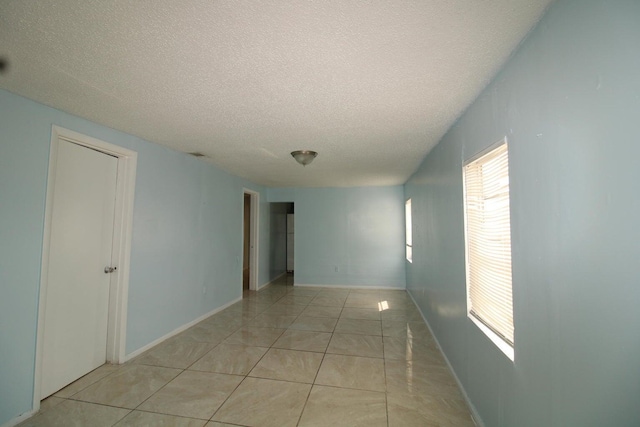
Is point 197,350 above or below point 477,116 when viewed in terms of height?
below

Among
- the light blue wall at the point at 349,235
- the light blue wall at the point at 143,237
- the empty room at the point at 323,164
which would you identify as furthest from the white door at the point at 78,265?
the light blue wall at the point at 349,235

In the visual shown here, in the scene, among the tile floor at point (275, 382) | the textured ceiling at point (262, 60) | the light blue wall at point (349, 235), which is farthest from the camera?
the light blue wall at point (349, 235)

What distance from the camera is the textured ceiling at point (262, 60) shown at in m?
1.20

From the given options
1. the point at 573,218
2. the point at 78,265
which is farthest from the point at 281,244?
the point at 573,218

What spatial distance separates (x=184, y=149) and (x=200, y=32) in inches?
96.8

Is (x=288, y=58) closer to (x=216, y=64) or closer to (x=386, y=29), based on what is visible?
(x=216, y=64)

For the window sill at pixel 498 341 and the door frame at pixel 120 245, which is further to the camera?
the door frame at pixel 120 245

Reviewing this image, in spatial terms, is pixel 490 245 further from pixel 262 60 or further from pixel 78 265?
pixel 78 265

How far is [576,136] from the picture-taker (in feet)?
3.25

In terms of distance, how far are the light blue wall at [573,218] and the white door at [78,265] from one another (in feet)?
11.4

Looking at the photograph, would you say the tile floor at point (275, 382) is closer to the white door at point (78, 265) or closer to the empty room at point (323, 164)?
the empty room at point (323, 164)

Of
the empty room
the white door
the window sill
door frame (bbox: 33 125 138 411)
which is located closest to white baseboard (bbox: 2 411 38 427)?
the empty room

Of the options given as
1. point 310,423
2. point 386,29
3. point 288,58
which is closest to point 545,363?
point 310,423

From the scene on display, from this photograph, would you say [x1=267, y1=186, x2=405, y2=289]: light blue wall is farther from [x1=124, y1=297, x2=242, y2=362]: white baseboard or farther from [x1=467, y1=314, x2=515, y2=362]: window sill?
[x1=467, y1=314, x2=515, y2=362]: window sill
